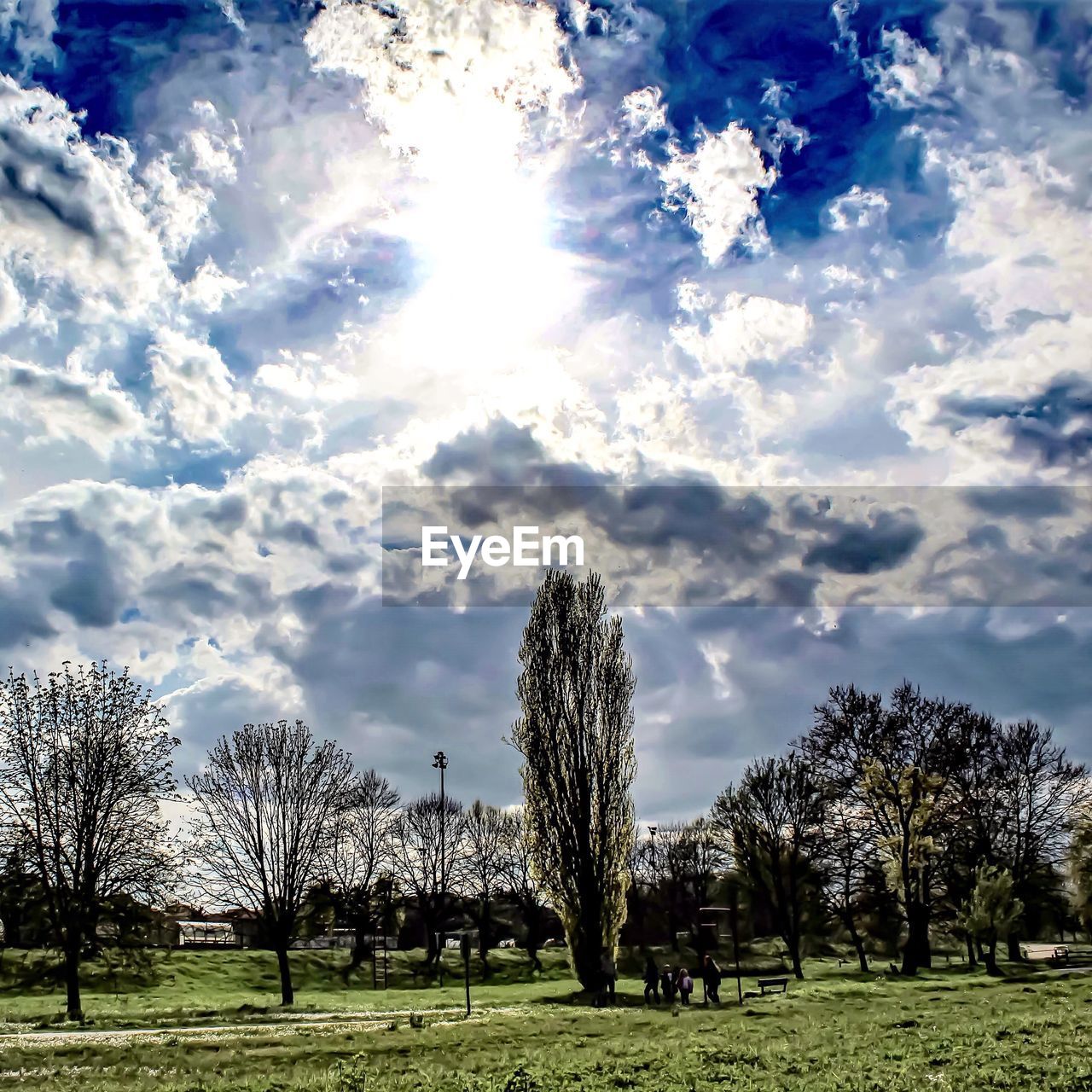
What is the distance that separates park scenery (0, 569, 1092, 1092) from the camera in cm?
1577

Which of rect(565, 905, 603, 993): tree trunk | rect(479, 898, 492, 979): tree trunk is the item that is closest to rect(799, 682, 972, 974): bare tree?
rect(565, 905, 603, 993): tree trunk

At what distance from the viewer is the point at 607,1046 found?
1739 centimetres

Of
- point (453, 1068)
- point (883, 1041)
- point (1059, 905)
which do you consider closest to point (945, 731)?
point (1059, 905)

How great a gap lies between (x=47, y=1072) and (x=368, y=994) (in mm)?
35934

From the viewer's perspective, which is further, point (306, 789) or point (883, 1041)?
point (306, 789)

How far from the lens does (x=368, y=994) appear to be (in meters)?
49.2

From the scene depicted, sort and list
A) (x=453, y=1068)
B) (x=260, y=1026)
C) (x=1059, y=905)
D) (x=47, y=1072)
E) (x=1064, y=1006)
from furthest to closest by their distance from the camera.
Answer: (x=1059, y=905) < (x=260, y=1026) < (x=1064, y=1006) < (x=47, y=1072) < (x=453, y=1068)

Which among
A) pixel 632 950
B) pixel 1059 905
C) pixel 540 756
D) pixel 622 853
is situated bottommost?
pixel 632 950

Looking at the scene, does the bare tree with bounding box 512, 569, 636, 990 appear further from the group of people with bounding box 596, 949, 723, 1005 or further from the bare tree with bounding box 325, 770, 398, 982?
the bare tree with bounding box 325, 770, 398, 982

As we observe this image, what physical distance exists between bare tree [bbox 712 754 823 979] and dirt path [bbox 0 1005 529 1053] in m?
27.5

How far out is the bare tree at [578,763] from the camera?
37.2m

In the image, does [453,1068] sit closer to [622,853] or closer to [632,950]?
[622,853]

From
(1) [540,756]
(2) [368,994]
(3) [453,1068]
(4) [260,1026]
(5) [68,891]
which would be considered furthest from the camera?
(2) [368,994]

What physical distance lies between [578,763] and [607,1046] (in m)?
21.6
